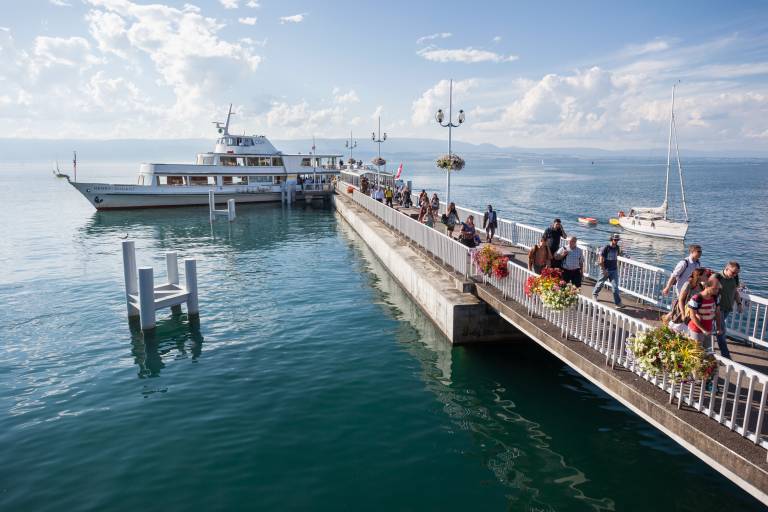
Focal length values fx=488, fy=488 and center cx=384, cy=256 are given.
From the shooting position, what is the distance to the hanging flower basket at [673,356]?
249 inches

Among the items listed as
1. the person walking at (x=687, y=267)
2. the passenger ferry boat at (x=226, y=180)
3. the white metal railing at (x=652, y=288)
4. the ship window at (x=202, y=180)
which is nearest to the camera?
the white metal railing at (x=652, y=288)

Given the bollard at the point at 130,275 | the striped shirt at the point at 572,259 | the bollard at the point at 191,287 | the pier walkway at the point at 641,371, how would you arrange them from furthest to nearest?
the bollard at the point at 191,287, the bollard at the point at 130,275, the striped shirt at the point at 572,259, the pier walkway at the point at 641,371

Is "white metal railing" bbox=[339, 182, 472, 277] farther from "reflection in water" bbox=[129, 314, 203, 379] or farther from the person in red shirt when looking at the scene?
"reflection in water" bbox=[129, 314, 203, 379]

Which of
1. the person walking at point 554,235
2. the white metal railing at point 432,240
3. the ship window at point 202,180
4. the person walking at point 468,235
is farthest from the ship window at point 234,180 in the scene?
the person walking at point 554,235

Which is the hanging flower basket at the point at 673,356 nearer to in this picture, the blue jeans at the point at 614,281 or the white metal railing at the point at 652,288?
the white metal railing at the point at 652,288

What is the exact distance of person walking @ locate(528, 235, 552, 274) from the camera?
12.0m

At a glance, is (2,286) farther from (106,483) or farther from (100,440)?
(106,483)

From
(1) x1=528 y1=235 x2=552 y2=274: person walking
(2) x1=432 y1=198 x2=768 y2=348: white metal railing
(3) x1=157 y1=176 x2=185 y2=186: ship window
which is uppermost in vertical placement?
(3) x1=157 y1=176 x2=185 y2=186: ship window

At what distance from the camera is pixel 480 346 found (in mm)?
13516

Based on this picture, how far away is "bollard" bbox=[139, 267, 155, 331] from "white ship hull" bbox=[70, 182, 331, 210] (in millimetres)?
37943

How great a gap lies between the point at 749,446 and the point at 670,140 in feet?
143

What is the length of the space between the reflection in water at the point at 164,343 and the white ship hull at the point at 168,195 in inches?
1454

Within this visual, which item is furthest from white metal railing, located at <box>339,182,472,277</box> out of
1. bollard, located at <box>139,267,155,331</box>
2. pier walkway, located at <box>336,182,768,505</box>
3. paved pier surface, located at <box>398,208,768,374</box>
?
bollard, located at <box>139,267,155,331</box>

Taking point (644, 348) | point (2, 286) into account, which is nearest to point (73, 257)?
point (2, 286)
